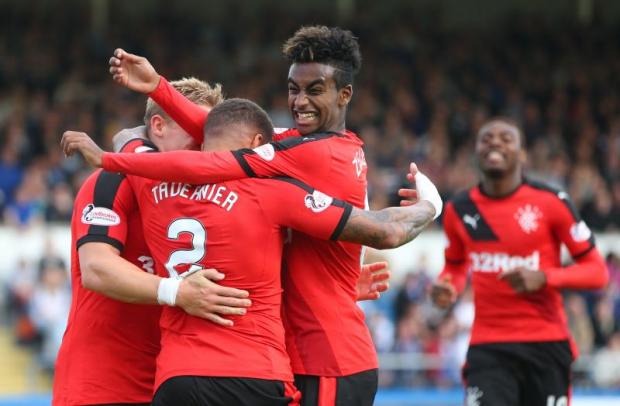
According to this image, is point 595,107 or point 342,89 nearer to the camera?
point 342,89

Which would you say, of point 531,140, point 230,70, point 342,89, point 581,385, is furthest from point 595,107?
point 342,89

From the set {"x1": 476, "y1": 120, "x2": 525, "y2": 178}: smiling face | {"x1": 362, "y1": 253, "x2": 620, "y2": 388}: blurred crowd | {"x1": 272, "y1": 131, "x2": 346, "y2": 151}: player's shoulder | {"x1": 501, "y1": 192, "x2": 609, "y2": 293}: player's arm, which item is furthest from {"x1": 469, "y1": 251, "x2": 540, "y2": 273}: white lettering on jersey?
{"x1": 362, "y1": 253, "x2": 620, "y2": 388}: blurred crowd

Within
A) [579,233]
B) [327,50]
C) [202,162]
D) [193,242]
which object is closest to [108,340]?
[193,242]

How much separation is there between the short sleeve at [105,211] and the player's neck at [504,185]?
337cm

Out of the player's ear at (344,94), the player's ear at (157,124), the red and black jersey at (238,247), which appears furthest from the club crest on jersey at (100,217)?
the player's ear at (344,94)

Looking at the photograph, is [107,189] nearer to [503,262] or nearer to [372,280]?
[372,280]

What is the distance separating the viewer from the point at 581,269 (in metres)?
7.44

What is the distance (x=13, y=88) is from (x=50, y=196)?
357 cm

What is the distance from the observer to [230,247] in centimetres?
470

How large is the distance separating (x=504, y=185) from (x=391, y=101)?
1031 cm

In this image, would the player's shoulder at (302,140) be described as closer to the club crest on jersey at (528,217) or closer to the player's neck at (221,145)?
the player's neck at (221,145)

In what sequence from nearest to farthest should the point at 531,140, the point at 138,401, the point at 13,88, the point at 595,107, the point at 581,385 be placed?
the point at 138,401, the point at 581,385, the point at 13,88, the point at 531,140, the point at 595,107

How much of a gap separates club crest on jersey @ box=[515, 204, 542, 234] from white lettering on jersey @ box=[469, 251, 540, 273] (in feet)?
0.53

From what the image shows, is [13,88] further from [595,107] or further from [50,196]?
[595,107]
